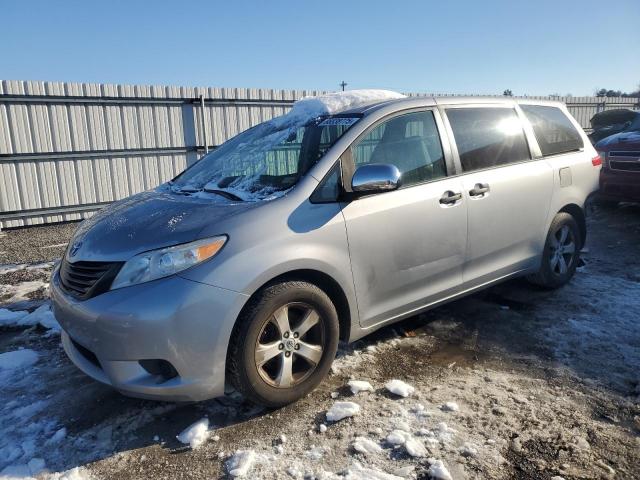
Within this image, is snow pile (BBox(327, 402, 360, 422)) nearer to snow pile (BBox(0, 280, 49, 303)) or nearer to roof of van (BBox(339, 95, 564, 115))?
roof of van (BBox(339, 95, 564, 115))

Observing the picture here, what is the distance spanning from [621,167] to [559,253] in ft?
12.0

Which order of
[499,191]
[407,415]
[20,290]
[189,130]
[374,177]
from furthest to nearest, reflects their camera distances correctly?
[189,130], [20,290], [499,191], [374,177], [407,415]

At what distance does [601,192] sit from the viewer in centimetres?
753

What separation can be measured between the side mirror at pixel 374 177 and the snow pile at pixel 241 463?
1577mm

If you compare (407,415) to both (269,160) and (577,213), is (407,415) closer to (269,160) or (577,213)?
(269,160)

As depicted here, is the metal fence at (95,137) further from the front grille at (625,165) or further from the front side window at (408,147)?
the front side window at (408,147)

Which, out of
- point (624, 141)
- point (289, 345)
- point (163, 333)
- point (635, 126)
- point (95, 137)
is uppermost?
point (95, 137)

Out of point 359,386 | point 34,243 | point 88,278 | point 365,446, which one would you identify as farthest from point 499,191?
point 34,243

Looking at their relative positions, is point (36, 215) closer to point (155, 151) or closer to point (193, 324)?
point (155, 151)

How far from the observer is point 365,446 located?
245 cm

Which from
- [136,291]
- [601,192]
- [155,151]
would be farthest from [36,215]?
[601,192]

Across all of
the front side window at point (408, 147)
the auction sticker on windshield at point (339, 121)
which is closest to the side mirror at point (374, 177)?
the front side window at point (408, 147)

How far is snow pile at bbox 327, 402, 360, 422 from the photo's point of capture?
8.87ft

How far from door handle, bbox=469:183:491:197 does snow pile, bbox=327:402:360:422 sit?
5.81ft
